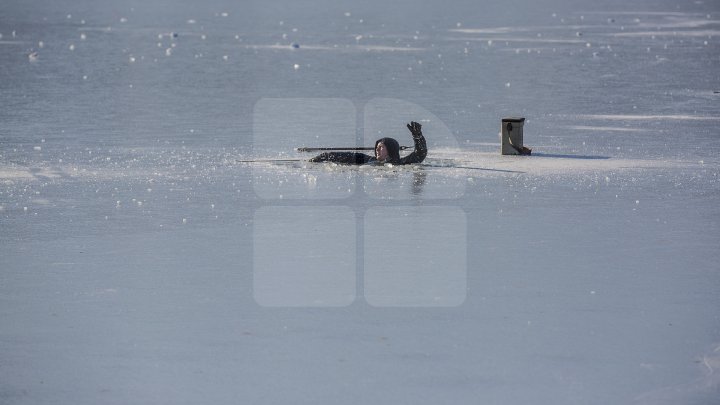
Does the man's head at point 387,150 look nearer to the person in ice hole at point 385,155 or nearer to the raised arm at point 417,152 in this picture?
the person in ice hole at point 385,155

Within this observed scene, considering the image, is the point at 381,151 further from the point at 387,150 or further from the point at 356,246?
the point at 356,246

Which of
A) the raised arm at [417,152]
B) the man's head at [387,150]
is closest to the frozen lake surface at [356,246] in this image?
the raised arm at [417,152]

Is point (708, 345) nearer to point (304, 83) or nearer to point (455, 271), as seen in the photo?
point (455, 271)

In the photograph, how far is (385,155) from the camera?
556 inches

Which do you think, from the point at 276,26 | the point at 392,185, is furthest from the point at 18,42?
the point at 392,185

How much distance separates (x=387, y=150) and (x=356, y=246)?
435 centimetres

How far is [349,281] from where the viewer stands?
8734mm

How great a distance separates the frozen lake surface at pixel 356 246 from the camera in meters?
6.77

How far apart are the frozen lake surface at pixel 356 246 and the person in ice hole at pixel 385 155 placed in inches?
8.4
